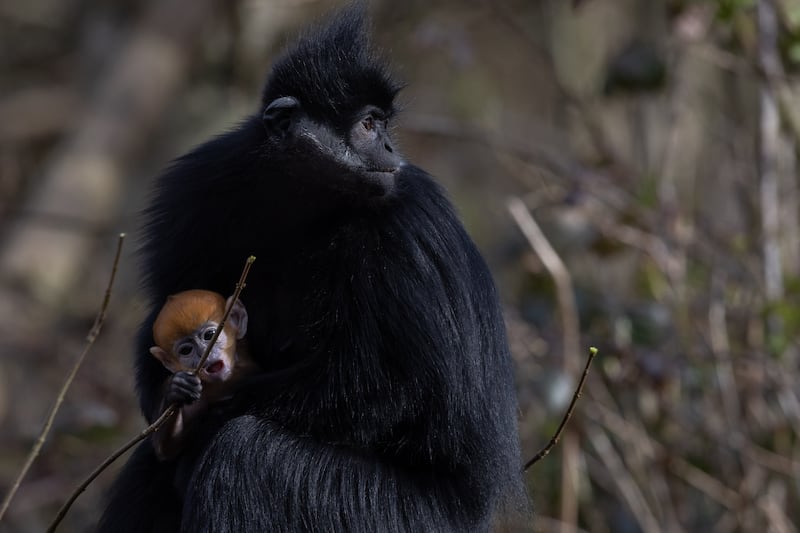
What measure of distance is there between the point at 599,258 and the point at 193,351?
319 cm

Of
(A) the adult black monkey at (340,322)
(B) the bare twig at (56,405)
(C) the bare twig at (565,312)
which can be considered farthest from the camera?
(C) the bare twig at (565,312)

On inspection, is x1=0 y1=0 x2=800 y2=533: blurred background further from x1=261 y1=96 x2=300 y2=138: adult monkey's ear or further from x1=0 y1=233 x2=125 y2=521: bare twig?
x1=0 y1=233 x2=125 y2=521: bare twig

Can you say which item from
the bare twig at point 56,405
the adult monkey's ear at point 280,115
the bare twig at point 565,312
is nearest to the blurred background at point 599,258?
the bare twig at point 565,312

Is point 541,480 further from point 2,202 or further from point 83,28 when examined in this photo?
point 83,28

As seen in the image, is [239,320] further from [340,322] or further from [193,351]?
[340,322]

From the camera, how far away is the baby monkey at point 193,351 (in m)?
2.95

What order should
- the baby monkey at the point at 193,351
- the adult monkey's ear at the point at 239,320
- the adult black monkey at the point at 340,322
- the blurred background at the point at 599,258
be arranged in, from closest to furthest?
1. the adult black monkey at the point at 340,322
2. the baby monkey at the point at 193,351
3. the adult monkey's ear at the point at 239,320
4. the blurred background at the point at 599,258

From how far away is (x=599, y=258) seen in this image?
580 cm

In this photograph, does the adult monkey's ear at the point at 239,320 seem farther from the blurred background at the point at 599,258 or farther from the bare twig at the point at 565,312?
the bare twig at the point at 565,312

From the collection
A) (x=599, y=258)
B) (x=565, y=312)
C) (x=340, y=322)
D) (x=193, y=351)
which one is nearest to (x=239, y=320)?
(x=193, y=351)

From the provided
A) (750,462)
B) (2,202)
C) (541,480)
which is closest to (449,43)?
(541,480)

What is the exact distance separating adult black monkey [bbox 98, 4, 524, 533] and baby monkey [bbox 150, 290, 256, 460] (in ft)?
0.34

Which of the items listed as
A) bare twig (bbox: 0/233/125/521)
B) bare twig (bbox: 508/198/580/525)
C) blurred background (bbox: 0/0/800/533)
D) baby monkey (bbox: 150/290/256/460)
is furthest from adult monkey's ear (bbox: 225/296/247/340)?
bare twig (bbox: 508/198/580/525)

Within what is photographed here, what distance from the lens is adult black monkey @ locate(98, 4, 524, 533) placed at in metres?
2.85
